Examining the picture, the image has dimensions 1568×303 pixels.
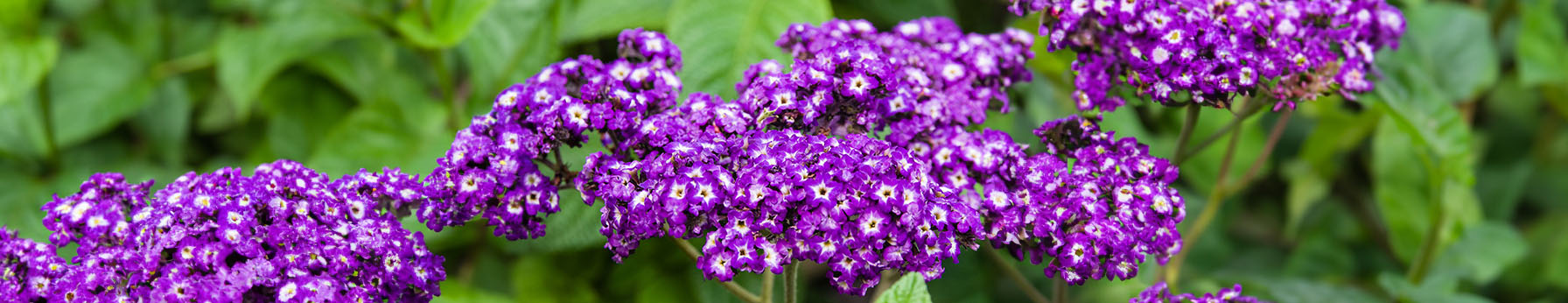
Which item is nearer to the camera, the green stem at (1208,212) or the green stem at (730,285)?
the green stem at (730,285)

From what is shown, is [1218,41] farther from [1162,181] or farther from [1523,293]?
[1523,293]

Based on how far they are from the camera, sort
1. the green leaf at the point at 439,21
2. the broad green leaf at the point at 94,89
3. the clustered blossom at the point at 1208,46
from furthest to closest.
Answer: the broad green leaf at the point at 94,89, the green leaf at the point at 439,21, the clustered blossom at the point at 1208,46

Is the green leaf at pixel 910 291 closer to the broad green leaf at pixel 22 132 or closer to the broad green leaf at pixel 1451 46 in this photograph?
the broad green leaf at pixel 1451 46

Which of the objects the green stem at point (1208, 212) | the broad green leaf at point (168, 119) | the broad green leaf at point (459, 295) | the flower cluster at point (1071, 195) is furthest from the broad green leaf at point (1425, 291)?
the broad green leaf at point (168, 119)

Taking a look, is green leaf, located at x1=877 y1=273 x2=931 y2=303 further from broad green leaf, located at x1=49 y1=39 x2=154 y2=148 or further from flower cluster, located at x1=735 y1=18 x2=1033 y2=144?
broad green leaf, located at x1=49 y1=39 x2=154 y2=148

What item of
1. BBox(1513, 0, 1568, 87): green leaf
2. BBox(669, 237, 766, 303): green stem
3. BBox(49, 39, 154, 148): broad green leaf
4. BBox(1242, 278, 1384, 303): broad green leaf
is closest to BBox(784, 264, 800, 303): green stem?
BBox(669, 237, 766, 303): green stem

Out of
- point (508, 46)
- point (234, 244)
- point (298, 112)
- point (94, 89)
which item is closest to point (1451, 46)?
point (508, 46)

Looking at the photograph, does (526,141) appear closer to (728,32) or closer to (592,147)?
(592,147)
